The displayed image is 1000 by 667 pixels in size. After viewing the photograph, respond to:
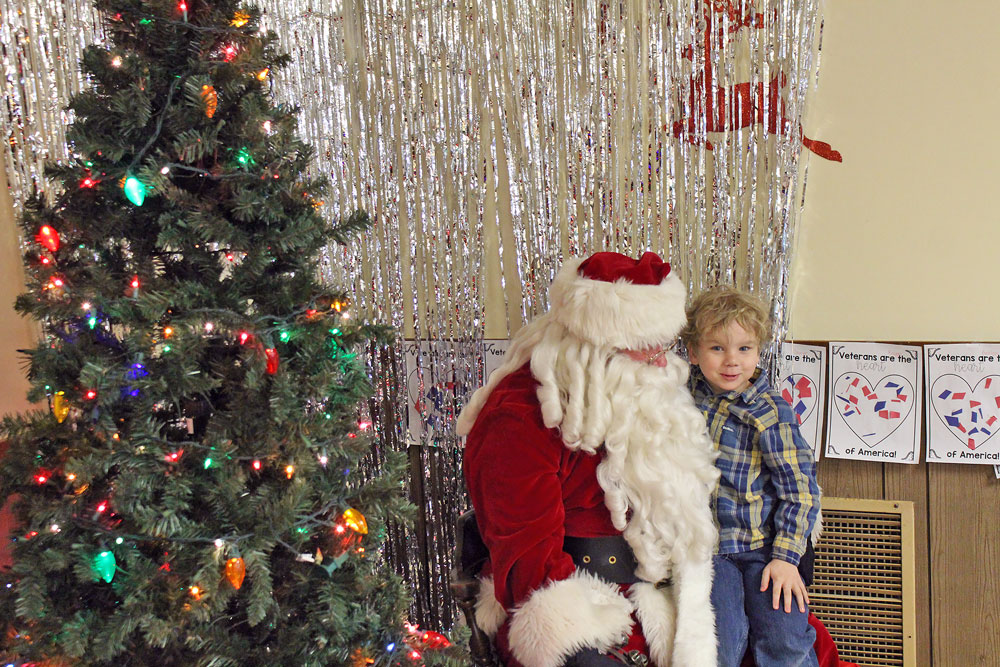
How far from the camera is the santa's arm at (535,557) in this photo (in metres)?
1.70

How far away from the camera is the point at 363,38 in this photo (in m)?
2.70

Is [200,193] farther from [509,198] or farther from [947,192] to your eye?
[947,192]

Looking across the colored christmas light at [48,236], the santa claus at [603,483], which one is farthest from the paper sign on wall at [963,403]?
the colored christmas light at [48,236]

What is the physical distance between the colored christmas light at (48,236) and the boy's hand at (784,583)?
177 cm

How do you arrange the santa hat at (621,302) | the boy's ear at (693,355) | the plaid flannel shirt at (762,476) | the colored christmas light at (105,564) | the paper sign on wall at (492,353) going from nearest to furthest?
the colored christmas light at (105,564) < the santa hat at (621,302) < the plaid flannel shirt at (762,476) < the boy's ear at (693,355) < the paper sign on wall at (492,353)

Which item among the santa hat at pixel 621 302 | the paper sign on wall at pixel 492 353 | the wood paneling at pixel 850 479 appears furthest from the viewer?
the paper sign on wall at pixel 492 353

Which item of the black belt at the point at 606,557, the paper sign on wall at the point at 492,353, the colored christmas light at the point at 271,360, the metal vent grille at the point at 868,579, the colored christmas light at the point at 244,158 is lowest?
the metal vent grille at the point at 868,579

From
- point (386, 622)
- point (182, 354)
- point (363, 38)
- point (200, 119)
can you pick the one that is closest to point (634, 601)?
point (386, 622)

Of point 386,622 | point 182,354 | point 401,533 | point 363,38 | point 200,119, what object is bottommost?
point 401,533

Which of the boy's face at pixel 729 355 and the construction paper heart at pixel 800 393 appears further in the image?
the construction paper heart at pixel 800 393

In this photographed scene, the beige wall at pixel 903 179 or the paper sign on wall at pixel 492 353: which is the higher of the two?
the beige wall at pixel 903 179

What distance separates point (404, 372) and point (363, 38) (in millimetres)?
1213

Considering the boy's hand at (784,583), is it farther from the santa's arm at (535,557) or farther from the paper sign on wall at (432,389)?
the paper sign on wall at (432,389)

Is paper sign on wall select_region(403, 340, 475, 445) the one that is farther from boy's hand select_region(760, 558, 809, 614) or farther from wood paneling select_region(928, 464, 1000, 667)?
wood paneling select_region(928, 464, 1000, 667)
